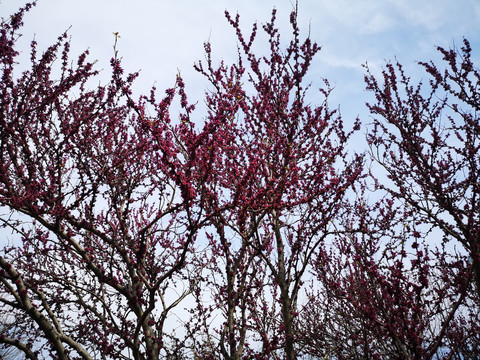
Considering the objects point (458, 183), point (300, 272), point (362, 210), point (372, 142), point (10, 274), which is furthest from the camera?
point (372, 142)

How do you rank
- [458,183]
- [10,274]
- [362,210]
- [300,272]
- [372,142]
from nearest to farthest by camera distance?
[10,274], [300,272], [458,183], [362,210], [372,142]

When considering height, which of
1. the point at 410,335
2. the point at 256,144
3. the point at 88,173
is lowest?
the point at 410,335

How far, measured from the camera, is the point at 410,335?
3.21 metres

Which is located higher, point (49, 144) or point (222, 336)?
point (49, 144)

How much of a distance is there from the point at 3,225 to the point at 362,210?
277 inches

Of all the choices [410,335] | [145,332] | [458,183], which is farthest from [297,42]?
[145,332]

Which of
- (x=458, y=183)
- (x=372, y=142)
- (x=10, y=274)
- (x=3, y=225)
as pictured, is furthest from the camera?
(x=372, y=142)

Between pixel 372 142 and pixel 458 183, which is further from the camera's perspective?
pixel 372 142

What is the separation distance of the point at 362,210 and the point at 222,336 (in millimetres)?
4282

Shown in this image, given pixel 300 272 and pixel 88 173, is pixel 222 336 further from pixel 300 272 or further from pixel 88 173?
pixel 88 173

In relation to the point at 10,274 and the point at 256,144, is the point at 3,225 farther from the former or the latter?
the point at 256,144

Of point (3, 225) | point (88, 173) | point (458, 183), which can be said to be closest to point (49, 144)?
point (88, 173)

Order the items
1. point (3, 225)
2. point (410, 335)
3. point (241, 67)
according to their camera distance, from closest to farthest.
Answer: point (410, 335)
point (3, 225)
point (241, 67)

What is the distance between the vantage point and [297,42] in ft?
21.4
